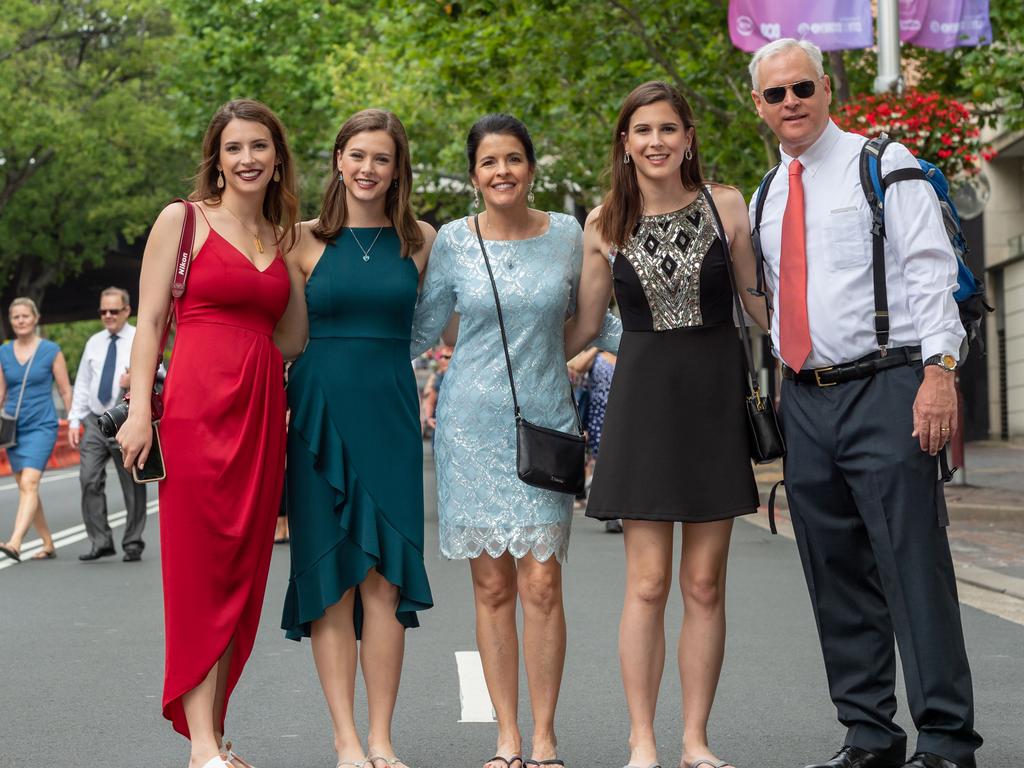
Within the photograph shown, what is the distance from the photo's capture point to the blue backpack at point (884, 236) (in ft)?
16.0

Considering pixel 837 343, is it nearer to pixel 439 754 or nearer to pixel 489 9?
pixel 439 754

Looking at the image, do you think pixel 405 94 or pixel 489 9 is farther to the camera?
pixel 405 94

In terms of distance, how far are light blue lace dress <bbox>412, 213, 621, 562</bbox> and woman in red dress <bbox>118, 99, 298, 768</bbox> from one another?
58 centimetres

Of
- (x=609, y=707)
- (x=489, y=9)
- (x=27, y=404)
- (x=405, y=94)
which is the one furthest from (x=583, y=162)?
(x=609, y=707)

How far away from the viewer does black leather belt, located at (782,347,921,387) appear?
192 inches

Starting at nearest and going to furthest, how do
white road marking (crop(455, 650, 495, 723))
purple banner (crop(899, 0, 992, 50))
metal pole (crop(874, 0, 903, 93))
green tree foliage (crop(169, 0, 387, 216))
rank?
1. white road marking (crop(455, 650, 495, 723))
2. purple banner (crop(899, 0, 992, 50))
3. metal pole (crop(874, 0, 903, 93))
4. green tree foliage (crop(169, 0, 387, 216))

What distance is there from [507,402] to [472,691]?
1.87m

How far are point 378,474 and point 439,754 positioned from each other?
103 centimetres

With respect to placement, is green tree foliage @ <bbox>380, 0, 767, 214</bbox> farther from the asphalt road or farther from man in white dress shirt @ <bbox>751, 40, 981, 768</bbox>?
man in white dress shirt @ <bbox>751, 40, 981, 768</bbox>

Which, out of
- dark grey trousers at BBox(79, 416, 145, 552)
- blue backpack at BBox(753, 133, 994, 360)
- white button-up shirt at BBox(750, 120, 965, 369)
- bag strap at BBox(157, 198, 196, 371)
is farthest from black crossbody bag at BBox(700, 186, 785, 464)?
dark grey trousers at BBox(79, 416, 145, 552)

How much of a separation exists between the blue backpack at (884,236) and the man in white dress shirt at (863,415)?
3cm

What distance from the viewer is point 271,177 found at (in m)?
5.37

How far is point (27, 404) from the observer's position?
1335 centimetres

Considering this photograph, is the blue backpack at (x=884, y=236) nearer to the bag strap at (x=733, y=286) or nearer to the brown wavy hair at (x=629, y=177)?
the bag strap at (x=733, y=286)
